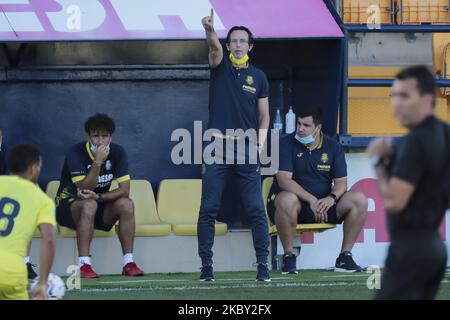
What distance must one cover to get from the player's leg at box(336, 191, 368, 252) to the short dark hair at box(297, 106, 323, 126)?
69 centimetres

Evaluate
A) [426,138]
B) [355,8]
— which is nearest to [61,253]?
[355,8]

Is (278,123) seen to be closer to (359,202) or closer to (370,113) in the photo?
(370,113)

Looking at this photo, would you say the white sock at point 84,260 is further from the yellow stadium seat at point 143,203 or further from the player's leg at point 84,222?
the yellow stadium seat at point 143,203

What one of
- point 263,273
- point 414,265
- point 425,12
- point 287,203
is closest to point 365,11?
point 425,12

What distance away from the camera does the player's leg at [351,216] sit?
9.84m

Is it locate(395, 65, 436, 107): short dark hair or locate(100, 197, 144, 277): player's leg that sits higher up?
locate(395, 65, 436, 107): short dark hair

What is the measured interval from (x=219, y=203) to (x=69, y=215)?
1478 mm

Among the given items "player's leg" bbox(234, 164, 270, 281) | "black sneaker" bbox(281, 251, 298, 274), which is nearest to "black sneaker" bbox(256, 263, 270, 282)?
"player's leg" bbox(234, 164, 270, 281)

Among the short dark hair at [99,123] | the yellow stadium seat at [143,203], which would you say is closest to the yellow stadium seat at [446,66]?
the yellow stadium seat at [143,203]

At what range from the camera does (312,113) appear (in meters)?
9.99

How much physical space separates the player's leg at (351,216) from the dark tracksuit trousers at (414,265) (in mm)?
4640

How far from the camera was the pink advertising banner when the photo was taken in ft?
33.5

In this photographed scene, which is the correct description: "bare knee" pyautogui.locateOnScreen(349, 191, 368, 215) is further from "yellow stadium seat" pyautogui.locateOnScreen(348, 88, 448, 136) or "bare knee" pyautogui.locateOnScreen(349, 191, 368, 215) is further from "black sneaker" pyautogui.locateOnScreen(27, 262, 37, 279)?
"black sneaker" pyautogui.locateOnScreen(27, 262, 37, 279)
